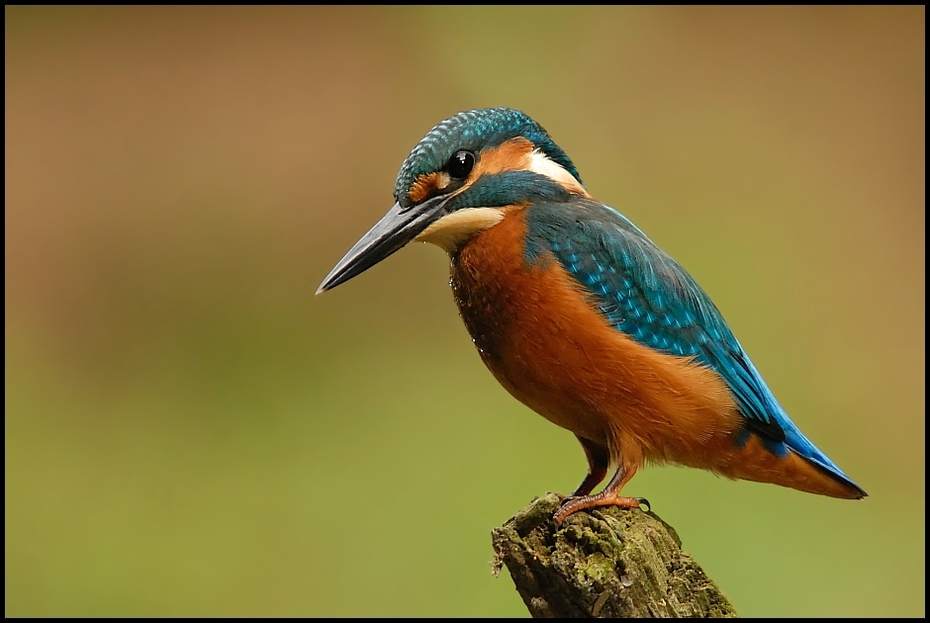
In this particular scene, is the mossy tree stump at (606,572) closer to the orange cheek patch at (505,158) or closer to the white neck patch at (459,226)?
the white neck patch at (459,226)

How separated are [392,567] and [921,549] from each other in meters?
2.31

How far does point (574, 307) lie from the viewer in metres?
2.39

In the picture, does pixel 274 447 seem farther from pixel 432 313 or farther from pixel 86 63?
pixel 86 63

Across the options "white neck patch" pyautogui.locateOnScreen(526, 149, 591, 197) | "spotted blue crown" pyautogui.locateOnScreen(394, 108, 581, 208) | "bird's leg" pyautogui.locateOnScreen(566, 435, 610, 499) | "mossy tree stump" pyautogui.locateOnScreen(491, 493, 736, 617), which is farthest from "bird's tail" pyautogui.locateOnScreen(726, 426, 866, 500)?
"spotted blue crown" pyautogui.locateOnScreen(394, 108, 581, 208)

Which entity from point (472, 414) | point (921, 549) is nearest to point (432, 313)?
point (472, 414)

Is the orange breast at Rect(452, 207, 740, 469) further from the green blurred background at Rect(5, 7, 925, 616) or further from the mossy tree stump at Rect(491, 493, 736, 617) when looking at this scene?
the green blurred background at Rect(5, 7, 925, 616)

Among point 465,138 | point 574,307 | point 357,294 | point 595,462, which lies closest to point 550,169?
point 465,138

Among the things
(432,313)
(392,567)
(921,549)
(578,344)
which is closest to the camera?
(578,344)

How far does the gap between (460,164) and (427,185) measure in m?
0.10

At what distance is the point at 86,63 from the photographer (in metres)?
6.64

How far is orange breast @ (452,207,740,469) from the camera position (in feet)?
7.80

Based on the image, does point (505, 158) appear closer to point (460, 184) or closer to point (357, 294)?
point (460, 184)

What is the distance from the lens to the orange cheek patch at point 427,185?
235cm

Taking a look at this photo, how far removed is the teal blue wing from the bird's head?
0.29 feet
